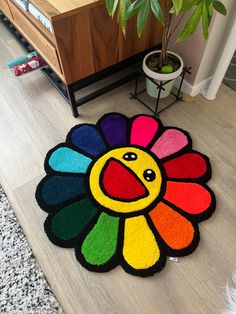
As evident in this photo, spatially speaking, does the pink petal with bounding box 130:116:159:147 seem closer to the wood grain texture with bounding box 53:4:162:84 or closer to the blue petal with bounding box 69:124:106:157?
the blue petal with bounding box 69:124:106:157

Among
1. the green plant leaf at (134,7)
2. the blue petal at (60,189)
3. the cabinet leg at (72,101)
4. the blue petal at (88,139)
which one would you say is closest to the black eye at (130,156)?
the blue petal at (88,139)

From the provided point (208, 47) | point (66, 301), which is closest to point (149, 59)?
point (208, 47)

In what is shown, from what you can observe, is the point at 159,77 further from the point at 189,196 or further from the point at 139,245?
the point at 139,245

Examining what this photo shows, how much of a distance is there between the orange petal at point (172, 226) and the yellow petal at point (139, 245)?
0.15 feet

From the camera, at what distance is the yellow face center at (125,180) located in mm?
1128

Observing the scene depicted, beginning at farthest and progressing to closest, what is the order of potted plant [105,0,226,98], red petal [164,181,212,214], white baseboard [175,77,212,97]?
1. white baseboard [175,77,212,97]
2. red petal [164,181,212,214]
3. potted plant [105,0,226,98]

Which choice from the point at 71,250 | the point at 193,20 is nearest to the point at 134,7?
the point at 193,20

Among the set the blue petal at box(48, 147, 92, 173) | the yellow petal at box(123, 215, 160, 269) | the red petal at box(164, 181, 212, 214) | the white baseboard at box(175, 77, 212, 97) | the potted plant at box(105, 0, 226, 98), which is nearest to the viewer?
the potted plant at box(105, 0, 226, 98)

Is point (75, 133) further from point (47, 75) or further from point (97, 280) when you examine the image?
point (97, 280)

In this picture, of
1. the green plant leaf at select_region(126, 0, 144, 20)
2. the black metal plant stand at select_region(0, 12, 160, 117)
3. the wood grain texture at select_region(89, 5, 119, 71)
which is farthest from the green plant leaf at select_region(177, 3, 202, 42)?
the black metal plant stand at select_region(0, 12, 160, 117)

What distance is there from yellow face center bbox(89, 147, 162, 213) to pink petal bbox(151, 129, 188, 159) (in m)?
0.06

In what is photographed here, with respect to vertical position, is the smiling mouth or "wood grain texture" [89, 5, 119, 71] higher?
"wood grain texture" [89, 5, 119, 71]

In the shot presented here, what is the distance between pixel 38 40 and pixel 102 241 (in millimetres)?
1001

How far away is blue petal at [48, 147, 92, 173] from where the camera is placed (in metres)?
1.24
